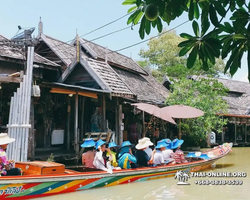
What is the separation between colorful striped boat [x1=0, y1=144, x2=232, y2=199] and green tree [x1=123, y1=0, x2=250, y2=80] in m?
4.64

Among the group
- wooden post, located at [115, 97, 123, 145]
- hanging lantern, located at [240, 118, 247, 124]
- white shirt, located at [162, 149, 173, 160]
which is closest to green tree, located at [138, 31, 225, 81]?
hanging lantern, located at [240, 118, 247, 124]

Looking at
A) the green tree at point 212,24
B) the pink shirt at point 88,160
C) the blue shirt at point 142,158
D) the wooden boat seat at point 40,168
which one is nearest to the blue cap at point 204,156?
the blue shirt at point 142,158

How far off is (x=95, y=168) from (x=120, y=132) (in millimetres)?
3843

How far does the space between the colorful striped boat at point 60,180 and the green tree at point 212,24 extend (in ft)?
15.2

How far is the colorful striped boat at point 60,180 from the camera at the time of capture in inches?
218

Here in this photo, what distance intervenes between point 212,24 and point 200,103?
498 inches

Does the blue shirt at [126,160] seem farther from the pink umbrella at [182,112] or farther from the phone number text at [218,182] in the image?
the pink umbrella at [182,112]

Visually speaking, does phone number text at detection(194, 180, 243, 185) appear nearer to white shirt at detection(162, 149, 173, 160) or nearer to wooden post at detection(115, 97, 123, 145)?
white shirt at detection(162, 149, 173, 160)

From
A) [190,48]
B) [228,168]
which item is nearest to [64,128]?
[228,168]

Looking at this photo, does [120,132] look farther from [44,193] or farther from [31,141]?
[44,193]

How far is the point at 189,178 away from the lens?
28.6 feet

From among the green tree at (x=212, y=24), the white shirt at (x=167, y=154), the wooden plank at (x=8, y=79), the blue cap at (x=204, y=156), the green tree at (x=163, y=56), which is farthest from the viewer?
the green tree at (x=163, y=56)

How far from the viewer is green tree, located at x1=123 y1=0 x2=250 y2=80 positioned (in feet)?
6.04

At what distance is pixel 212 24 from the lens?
1899 mm
